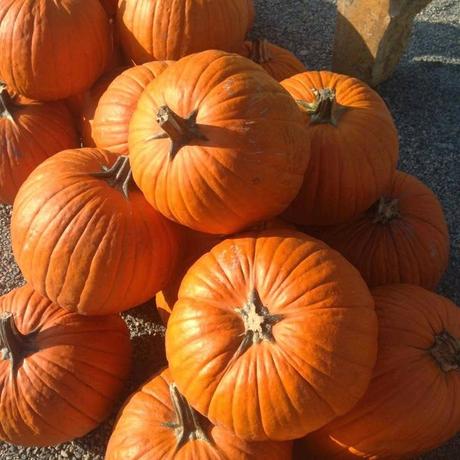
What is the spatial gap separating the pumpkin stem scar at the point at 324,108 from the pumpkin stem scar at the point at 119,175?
745 mm

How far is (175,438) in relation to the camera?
2.09m

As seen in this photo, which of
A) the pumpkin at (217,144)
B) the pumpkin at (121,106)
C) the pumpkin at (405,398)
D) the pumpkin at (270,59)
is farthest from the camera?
the pumpkin at (270,59)

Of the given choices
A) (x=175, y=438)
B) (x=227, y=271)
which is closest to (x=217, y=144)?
(x=227, y=271)

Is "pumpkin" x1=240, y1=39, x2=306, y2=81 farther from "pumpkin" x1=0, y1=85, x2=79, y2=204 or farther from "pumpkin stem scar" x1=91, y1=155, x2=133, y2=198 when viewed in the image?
"pumpkin stem scar" x1=91, y1=155, x2=133, y2=198

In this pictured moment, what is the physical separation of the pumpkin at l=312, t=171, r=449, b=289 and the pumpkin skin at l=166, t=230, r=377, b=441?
0.66 m

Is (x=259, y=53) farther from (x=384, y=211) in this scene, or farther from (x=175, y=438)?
(x=175, y=438)

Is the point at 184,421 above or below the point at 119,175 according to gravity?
below

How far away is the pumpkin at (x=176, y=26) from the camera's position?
2.82 meters

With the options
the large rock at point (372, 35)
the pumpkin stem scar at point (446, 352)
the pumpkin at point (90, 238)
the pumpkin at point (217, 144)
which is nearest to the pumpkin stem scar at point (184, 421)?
the pumpkin at point (90, 238)

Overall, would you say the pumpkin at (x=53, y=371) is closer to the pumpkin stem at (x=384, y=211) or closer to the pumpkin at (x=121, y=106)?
the pumpkin at (x=121, y=106)

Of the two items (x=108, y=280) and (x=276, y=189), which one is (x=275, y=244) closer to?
(x=276, y=189)

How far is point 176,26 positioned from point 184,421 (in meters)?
1.81

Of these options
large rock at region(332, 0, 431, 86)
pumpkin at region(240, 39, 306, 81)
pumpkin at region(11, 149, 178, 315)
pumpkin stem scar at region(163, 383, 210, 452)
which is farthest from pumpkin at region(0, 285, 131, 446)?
large rock at region(332, 0, 431, 86)

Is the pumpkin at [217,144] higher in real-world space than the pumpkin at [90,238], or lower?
higher
